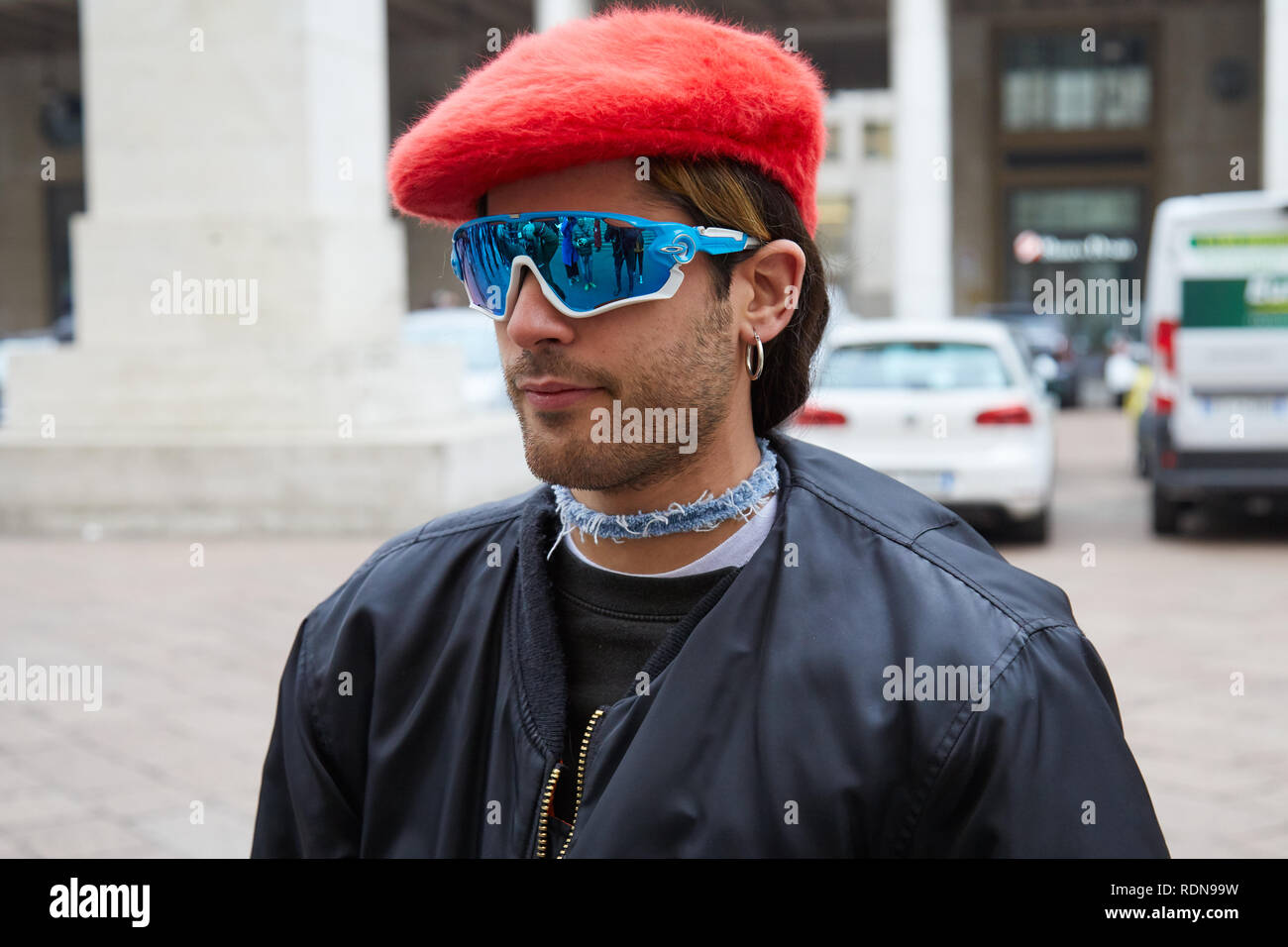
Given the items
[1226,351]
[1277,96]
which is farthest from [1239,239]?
[1277,96]

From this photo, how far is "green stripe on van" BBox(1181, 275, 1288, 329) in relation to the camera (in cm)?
945

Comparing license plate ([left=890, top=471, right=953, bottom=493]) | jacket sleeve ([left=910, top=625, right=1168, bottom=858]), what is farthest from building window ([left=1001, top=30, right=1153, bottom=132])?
jacket sleeve ([left=910, top=625, right=1168, bottom=858])

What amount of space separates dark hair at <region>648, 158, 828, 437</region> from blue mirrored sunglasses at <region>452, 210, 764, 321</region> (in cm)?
3

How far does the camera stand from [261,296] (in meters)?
10.3

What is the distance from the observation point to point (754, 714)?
148cm

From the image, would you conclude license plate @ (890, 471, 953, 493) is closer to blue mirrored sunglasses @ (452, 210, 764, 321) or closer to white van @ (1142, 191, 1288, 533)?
white van @ (1142, 191, 1288, 533)

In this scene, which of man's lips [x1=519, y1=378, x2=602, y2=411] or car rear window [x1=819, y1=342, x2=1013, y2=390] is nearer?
man's lips [x1=519, y1=378, x2=602, y2=411]

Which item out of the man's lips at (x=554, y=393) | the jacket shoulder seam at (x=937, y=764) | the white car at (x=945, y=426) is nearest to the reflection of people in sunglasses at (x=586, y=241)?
the man's lips at (x=554, y=393)

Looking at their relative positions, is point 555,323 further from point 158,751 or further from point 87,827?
point 158,751

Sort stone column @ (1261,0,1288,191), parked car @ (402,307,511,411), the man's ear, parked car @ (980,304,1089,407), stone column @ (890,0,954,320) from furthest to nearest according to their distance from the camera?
stone column @ (890,0,954,320), stone column @ (1261,0,1288,191), parked car @ (980,304,1089,407), parked car @ (402,307,511,411), the man's ear

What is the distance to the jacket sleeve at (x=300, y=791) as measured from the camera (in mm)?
1685

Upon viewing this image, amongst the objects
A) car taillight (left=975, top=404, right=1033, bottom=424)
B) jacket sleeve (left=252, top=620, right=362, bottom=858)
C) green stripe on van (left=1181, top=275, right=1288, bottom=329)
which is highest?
green stripe on van (left=1181, top=275, right=1288, bottom=329)

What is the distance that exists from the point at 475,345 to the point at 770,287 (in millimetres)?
12476
